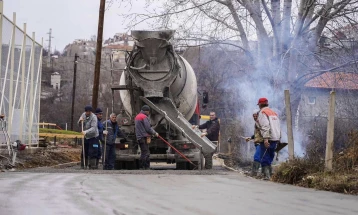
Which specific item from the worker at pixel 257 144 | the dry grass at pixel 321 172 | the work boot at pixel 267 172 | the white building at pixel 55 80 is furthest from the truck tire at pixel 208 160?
the white building at pixel 55 80

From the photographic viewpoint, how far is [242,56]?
29812 millimetres

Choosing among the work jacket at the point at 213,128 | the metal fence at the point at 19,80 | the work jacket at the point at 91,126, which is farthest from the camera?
the work jacket at the point at 213,128

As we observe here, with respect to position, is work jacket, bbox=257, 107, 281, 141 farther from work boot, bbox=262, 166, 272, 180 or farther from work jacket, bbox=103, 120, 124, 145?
work jacket, bbox=103, 120, 124, 145

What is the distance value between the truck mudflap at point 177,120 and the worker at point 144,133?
1.03 m

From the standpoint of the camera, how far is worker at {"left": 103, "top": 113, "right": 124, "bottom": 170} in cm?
1975

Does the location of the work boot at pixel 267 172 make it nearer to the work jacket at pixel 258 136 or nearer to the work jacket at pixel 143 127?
the work jacket at pixel 258 136

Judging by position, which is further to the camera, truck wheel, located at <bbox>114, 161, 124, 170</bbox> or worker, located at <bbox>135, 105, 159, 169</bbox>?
truck wheel, located at <bbox>114, 161, 124, 170</bbox>

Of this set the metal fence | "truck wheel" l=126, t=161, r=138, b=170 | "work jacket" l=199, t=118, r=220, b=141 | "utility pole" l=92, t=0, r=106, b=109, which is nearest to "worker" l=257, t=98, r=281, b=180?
"truck wheel" l=126, t=161, r=138, b=170

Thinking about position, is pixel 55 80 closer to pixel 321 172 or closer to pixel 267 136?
pixel 267 136

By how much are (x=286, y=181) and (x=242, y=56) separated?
1722 centimetres

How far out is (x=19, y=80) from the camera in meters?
21.8

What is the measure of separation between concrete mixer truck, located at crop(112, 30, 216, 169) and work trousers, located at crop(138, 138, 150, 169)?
62 centimetres

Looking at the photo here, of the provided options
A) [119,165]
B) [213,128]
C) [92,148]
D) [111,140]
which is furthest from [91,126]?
[213,128]

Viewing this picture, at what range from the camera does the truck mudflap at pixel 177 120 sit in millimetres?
19484
